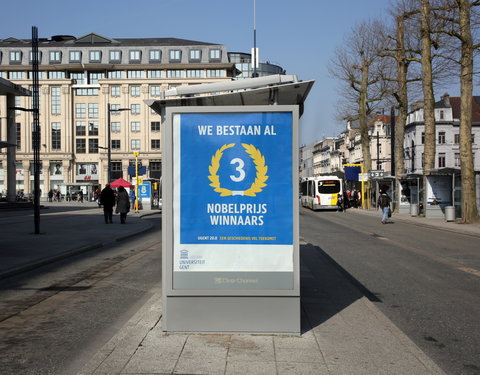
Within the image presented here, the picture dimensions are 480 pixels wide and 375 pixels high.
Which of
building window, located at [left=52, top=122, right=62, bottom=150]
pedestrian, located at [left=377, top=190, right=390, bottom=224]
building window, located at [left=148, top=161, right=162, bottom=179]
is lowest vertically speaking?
pedestrian, located at [left=377, top=190, right=390, bottom=224]

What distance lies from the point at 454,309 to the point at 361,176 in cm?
3917

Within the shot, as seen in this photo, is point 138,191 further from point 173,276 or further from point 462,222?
point 173,276

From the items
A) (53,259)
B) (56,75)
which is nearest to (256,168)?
(53,259)

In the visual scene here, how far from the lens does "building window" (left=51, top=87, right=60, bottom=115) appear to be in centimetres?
8525

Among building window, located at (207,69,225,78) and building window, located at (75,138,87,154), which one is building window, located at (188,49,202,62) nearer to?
building window, located at (207,69,225,78)

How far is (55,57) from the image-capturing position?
8619cm

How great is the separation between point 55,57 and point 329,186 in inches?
2318

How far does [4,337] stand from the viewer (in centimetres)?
558

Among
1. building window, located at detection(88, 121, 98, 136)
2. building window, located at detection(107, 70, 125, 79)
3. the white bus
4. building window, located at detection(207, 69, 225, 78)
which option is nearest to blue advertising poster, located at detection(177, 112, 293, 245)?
the white bus

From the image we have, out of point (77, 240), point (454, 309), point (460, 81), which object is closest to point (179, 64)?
point (460, 81)

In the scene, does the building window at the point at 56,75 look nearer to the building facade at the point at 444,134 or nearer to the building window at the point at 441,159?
the building facade at the point at 444,134

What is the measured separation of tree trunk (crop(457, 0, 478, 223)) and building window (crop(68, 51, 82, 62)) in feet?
234

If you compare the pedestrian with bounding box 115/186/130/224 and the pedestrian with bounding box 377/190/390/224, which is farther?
the pedestrian with bounding box 377/190/390/224

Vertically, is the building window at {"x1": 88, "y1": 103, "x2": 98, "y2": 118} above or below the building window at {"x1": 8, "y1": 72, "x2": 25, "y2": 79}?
below
